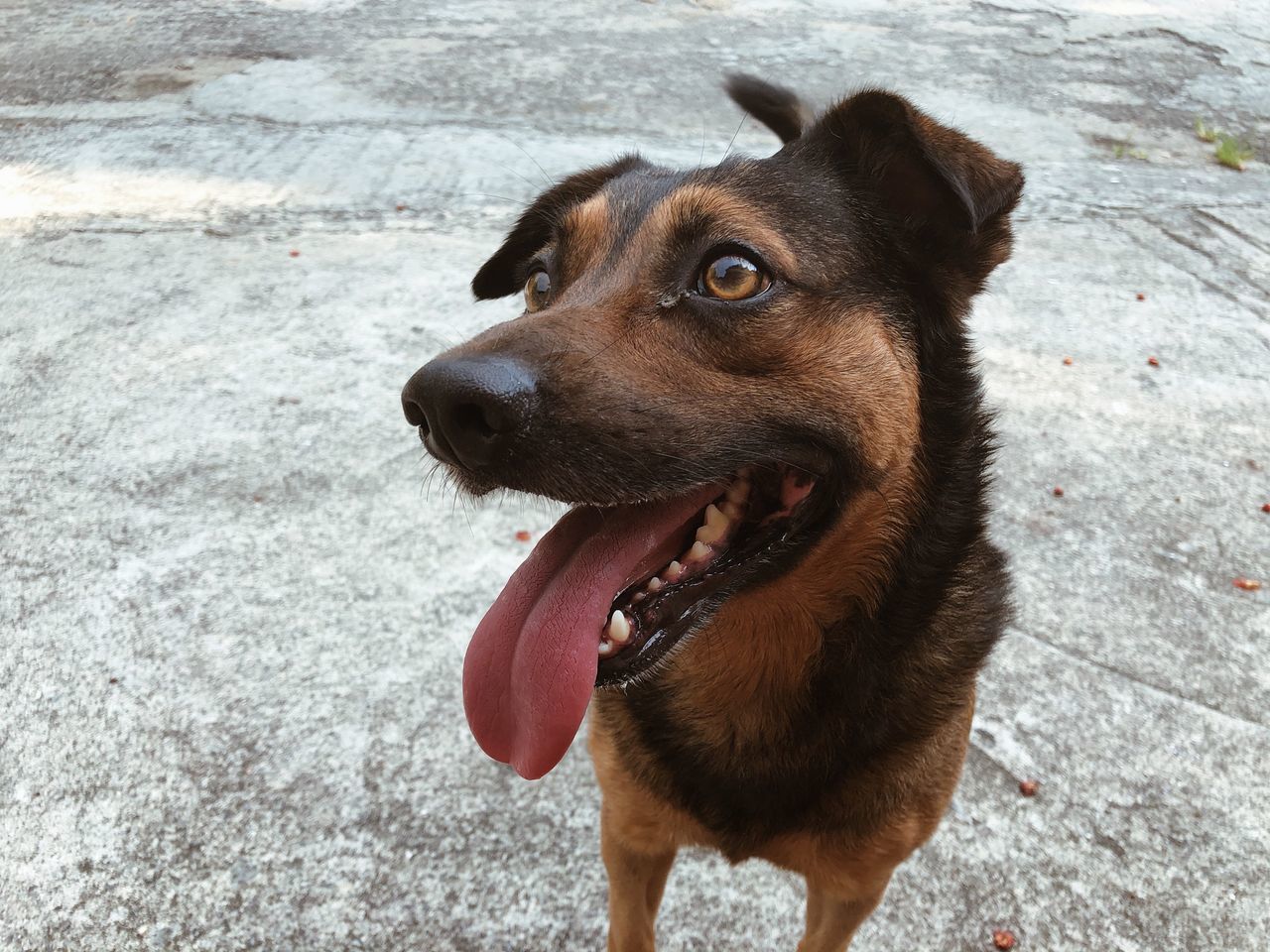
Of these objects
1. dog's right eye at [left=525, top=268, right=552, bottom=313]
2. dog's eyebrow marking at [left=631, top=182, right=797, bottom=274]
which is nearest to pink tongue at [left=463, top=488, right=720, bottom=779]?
dog's eyebrow marking at [left=631, top=182, right=797, bottom=274]

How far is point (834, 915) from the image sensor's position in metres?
2.16

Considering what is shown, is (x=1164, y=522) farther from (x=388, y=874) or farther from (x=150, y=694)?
(x=150, y=694)

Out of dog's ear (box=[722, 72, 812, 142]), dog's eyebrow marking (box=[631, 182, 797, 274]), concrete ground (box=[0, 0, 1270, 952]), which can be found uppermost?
A: dog's eyebrow marking (box=[631, 182, 797, 274])

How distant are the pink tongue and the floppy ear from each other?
96cm

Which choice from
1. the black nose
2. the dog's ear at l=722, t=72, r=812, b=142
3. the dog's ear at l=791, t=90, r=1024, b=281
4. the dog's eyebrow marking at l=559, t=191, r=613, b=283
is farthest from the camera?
the dog's ear at l=722, t=72, r=812, b=142

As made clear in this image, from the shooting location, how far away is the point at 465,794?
106 inches

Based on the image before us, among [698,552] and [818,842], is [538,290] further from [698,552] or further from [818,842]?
[818,842]

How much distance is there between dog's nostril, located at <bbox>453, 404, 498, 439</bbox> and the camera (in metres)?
1.51

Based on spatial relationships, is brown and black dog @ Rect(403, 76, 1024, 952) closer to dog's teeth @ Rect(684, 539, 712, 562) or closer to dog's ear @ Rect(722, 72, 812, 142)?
dog's teeth @ Rect(684, 539, 712, 562)

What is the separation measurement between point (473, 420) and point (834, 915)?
1.45 meters

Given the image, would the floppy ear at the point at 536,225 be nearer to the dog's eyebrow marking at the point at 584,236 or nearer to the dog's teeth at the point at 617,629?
the dog's eyebrow marking at the point at 584,236

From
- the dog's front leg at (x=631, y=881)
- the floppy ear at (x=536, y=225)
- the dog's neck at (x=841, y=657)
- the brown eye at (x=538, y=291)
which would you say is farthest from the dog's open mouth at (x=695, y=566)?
the floppy ear at (x=536, y=225)

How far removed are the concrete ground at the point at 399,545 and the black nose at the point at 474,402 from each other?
145cm

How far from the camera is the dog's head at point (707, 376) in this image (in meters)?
1.60
